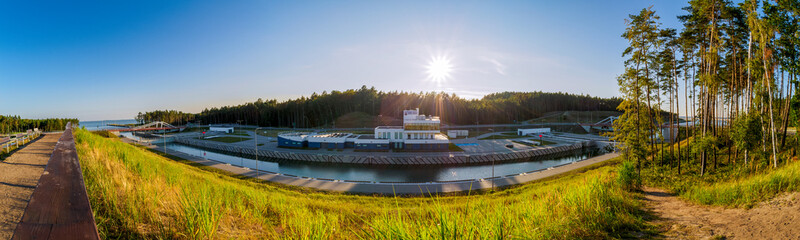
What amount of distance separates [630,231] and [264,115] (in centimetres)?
9702

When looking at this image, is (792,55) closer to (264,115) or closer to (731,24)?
(731,24)

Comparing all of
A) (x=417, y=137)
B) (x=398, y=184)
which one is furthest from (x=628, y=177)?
(x=417, y=137)

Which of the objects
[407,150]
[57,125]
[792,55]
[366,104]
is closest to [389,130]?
[407,150]

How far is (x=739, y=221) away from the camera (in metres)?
4.00

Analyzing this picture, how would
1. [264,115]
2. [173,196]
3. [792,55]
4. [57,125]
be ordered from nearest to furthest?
[173,196] → [792,55] → [57,125] → [264,115]

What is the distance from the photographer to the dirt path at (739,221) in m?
3.44

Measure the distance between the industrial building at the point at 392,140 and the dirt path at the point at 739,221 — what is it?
3079cm

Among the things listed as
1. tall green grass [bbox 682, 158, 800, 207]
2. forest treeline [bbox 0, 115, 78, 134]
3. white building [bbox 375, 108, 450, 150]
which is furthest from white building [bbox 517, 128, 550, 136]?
forest treeline [bbox 0, 115, 78, 134]

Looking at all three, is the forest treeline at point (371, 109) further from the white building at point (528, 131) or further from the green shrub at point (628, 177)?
the green shrub at point (628, 177)

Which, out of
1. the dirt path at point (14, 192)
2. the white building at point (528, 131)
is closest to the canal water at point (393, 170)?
the dirt path at point (14, 192)

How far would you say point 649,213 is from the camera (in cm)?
485

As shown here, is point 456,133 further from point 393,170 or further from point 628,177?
point 628,177

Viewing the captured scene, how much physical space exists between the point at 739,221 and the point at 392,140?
33566mm

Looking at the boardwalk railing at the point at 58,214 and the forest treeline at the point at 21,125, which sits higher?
the forest treeline at the point at 21,125
